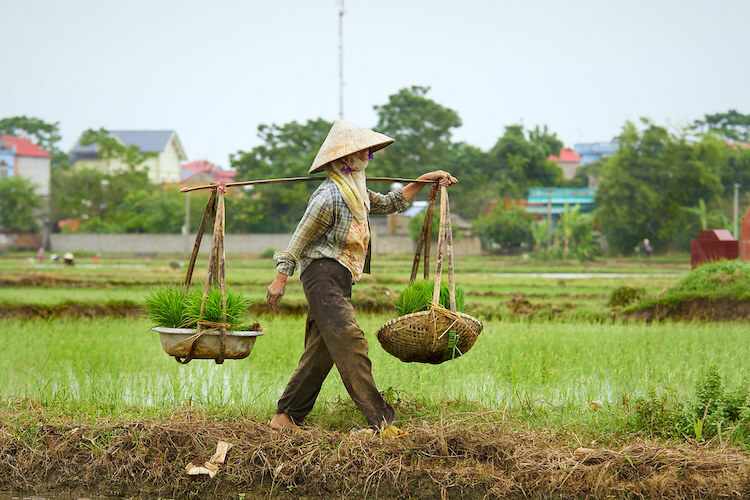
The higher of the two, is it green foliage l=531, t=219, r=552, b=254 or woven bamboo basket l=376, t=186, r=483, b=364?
green foliage l=531, t=219, r=552, b=254

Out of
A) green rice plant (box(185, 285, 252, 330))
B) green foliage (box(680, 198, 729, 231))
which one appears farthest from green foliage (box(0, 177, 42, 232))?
green rice plant (box(185, 285, 252, 330))

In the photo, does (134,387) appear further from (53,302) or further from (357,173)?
(53,302)

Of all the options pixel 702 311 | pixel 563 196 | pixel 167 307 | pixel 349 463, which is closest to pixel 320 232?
pixel 167 307

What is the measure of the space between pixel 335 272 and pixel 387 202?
63cm

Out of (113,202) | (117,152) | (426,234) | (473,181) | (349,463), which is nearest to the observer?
(349,463)

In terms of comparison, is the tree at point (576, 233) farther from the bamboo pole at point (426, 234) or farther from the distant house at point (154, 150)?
the distant house at point (154, 150)

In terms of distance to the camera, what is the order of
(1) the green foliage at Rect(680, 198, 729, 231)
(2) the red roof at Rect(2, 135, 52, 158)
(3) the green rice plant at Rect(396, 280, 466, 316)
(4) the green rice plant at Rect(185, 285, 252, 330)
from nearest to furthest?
(4) the green rice plant at Rect(185, 285, 252, 330)
(3) the green rice plant at Rect(396, 280, 466, 316)
(1) the green foliage at Rect(680, 198, 729, 231)
(2) the red roof at Rect(2, 135, 52, 158)

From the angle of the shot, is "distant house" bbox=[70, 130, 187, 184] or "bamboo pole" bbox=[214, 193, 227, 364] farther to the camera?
"distant house" bbox=[70, 130, 187, 184]

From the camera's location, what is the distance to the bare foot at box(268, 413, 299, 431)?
409 centimetres

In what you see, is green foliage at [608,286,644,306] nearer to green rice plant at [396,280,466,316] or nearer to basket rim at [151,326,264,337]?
green rice plant at [396,280,466,316]

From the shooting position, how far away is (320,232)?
13.3ft

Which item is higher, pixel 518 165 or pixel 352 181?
pixel 518 165

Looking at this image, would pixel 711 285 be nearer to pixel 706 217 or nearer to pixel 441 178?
pixel 441 178

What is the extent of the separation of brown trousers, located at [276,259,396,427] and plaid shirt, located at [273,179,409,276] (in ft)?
0.18
